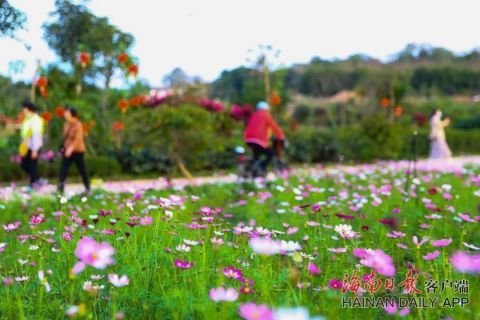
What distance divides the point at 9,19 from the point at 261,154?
15.8 feet

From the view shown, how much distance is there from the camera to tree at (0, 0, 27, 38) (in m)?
4.01

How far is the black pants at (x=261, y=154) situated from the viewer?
8.06 meters

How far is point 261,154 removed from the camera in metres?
8.34

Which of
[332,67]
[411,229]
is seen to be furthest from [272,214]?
[332,67]

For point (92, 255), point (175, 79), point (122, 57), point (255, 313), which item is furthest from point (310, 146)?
point (255, 313)

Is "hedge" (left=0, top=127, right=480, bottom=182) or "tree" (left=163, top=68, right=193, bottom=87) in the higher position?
"tree" (left=163, top=68, right=193, bottom=87)

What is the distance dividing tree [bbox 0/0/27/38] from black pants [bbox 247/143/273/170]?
4384mm

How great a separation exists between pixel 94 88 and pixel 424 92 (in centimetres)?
3598

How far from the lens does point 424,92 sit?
143 feet

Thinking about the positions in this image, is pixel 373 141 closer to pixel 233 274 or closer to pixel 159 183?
pixel 159 183

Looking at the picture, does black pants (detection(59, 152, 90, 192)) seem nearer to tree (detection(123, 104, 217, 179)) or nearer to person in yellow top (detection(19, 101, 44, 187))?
person in yellow top (detection(19, 101, 44, 187))

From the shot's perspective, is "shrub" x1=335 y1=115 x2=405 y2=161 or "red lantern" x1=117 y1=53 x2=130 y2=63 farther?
"shrub" x1=335 y1=115 x2=405 y2=161

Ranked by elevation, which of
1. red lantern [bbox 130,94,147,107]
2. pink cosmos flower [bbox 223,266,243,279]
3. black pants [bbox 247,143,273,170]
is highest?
red lantern [bbox 130,94,147,107]

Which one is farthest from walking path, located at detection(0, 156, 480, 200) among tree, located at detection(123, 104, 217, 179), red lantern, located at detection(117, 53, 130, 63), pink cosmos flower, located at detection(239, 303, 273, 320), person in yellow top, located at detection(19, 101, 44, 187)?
pink cosmos flower, located at detection(239, 303, 273, 320)
